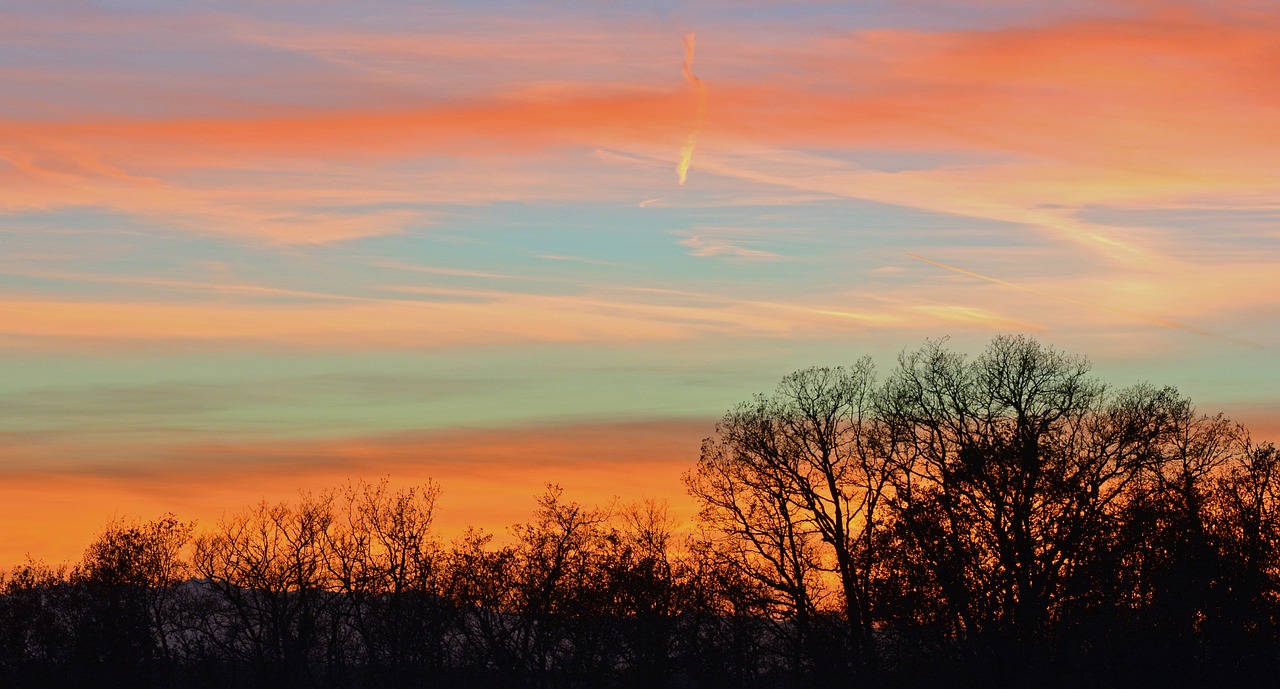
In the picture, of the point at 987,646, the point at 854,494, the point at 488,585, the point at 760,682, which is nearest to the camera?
the point at 987,646

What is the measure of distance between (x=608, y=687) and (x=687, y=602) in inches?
285

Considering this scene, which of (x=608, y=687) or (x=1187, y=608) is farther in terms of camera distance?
(x=608, y=687)

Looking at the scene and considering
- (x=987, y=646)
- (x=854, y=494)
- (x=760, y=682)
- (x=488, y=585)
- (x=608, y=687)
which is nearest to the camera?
(x=987, y=646)

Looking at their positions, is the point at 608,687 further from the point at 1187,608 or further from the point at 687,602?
the point at 1187,608

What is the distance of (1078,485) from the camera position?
58812 mm

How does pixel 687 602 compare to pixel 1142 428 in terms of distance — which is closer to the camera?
pixel 1142 428

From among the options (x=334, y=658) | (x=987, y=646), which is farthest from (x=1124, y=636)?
(x=334, y=658)

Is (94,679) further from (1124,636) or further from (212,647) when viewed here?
(1124,636)

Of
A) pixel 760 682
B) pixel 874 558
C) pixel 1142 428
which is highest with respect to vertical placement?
pixel 1142 428

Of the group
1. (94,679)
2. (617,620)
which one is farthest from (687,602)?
(94,679)

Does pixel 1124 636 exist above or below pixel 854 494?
below

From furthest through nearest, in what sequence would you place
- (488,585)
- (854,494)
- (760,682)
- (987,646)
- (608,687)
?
1. (488,585)
2. (608,687)
3. (760,682)
4. (854,494)
5. (987,646)

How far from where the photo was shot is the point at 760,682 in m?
80.0

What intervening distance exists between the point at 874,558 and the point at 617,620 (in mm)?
32680
